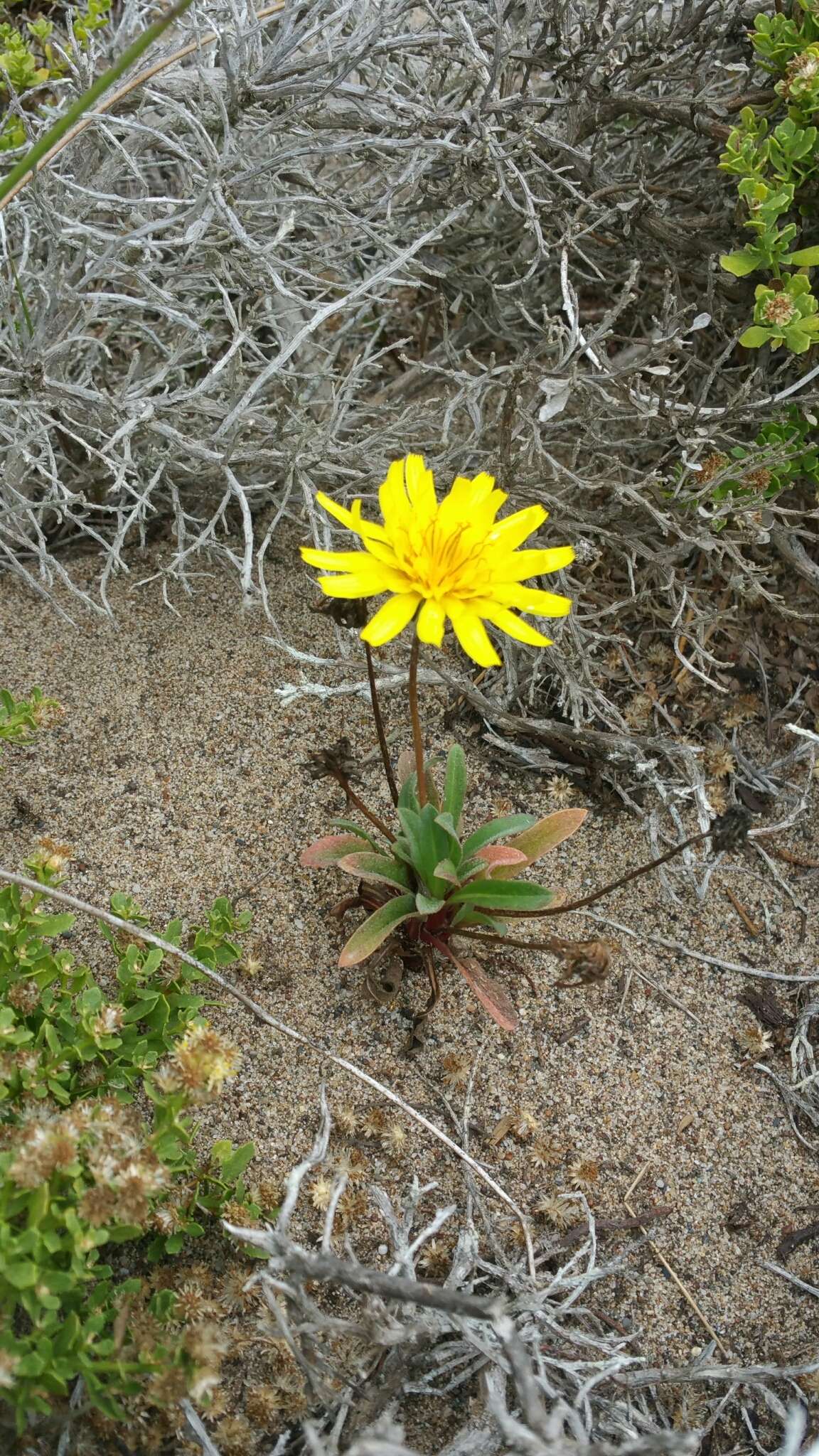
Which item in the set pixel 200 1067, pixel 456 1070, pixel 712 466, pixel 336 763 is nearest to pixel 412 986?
pixel 456 1070

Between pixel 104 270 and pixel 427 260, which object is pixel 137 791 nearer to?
pixel 104 270

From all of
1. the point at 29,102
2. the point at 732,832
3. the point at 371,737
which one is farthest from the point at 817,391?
the point at 29,102

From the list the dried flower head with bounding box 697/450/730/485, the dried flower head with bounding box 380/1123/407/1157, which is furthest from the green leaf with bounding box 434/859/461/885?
the dried flower head with bounding box 697/450/730/485

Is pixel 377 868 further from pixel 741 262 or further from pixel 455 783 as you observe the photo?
pixel 741 262

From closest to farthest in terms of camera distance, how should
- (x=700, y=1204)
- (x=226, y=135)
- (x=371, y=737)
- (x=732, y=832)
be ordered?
1. (x=700, y=1204)
2. (x=732, y=832)
3. (x=226, y=135)
4. (x=371, y=737)

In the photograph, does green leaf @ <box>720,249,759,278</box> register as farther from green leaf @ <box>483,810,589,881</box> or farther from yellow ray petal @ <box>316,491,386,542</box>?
green leaf @ <box>483,810,589,881</box>
